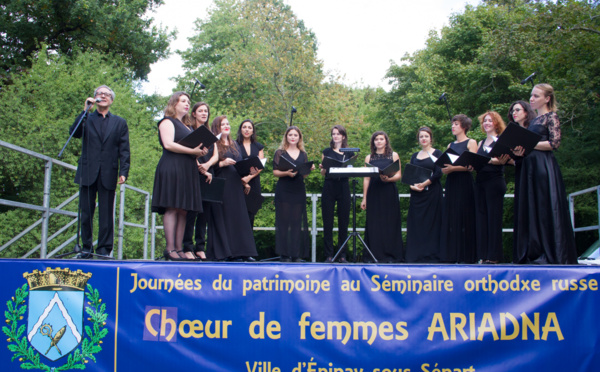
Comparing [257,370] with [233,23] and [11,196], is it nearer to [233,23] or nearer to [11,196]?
[11,196]

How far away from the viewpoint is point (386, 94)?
27.8 m

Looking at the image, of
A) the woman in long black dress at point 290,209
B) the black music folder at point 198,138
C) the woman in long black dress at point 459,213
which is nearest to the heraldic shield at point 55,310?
the black music folder at point 198,138

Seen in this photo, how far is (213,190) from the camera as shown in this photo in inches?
219

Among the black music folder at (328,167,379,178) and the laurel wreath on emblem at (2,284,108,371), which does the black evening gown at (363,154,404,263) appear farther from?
the laurel wreath on emblem at (2,284,108,371)

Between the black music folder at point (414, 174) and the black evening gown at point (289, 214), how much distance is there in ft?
3.88

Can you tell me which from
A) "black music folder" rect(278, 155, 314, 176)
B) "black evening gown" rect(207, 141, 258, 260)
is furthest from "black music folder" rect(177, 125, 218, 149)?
"black music folder" rect(278, 155, 314, 176)

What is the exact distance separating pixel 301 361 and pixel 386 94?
25.3 metres

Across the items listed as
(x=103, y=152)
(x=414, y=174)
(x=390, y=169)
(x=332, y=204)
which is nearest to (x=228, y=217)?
(x=332, y=204)

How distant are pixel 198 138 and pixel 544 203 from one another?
2994 millimetres

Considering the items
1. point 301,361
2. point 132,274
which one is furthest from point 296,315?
point 132,274

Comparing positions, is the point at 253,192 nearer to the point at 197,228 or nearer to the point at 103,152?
the point at 197,228

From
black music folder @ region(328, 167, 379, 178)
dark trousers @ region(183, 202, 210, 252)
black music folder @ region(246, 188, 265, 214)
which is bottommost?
dark trousers @ region(183, 202, 210, 252)

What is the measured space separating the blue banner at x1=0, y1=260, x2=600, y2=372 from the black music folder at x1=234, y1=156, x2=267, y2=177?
2249 mm

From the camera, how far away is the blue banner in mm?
3465
